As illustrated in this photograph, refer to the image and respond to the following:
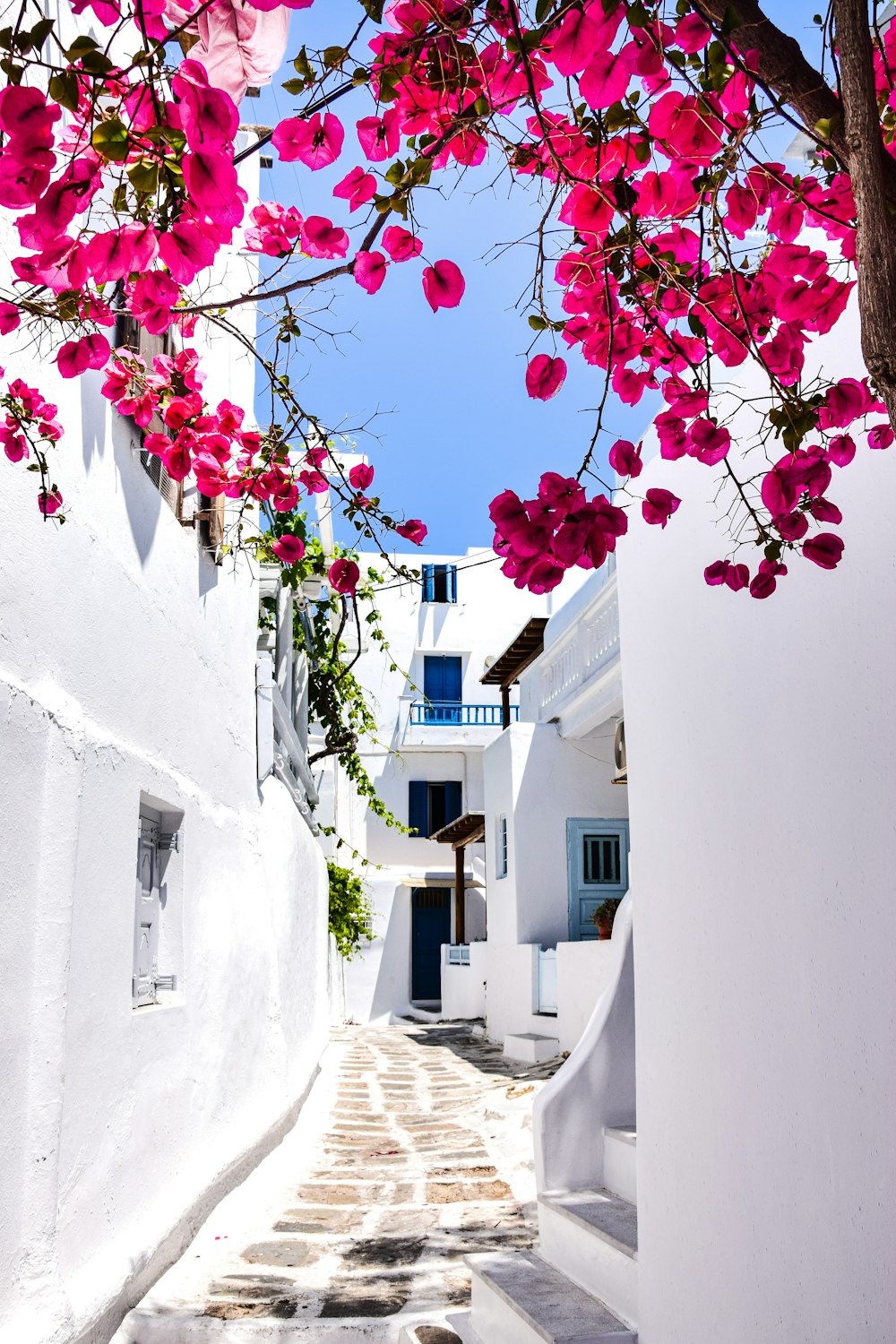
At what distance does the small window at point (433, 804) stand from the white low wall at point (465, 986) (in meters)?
4.66

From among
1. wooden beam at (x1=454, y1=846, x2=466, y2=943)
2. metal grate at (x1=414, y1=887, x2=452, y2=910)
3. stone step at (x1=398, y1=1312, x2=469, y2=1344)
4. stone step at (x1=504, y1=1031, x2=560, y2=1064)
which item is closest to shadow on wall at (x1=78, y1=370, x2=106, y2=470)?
stone step at (x1=398, y1=1312, x2=469, y2=1344)

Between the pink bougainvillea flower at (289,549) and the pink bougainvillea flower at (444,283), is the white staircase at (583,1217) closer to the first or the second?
the pink bougainvillea flower at (289,549)

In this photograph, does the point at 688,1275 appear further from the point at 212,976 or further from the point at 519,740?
the point at 519,740

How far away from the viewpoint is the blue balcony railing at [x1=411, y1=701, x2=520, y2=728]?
77.4 ft

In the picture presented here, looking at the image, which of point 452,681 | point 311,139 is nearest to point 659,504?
point 311,139

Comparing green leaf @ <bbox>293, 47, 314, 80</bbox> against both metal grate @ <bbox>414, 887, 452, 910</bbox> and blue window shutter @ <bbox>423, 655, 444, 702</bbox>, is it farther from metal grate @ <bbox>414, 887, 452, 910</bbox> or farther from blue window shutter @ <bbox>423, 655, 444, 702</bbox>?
blue window shutter @ <bbox>423, 655, 444, 702</bbox>

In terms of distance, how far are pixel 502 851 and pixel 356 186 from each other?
12.4 metres

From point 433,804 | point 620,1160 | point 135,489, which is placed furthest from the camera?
point 433,804

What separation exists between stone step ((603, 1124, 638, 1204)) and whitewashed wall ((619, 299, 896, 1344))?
103cm

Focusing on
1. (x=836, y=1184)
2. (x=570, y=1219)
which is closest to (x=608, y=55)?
(x=836, y=1184)

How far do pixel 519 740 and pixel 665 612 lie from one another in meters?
10.1

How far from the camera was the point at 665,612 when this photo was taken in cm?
331

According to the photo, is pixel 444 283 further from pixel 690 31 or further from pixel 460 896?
pixel 460 896

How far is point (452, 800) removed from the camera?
2389cm
